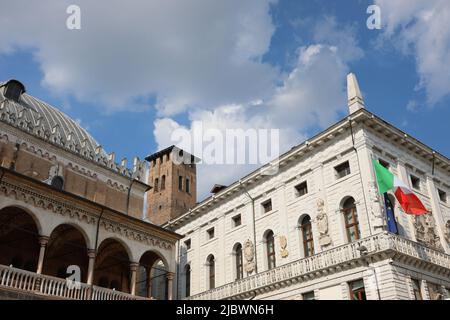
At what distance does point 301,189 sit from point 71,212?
12.0 metres

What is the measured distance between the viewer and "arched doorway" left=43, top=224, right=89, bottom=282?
2119 centimetres

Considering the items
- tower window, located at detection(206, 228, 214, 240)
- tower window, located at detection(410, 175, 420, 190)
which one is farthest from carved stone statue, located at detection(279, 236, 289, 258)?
tower window, located at detection(410, 175, 420, 190)

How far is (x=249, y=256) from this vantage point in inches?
974

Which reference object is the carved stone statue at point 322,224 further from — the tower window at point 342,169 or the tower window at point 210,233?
the tower window at point 210,233

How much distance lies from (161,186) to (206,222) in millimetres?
16252

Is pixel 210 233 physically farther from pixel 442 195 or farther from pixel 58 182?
pixel 442 195

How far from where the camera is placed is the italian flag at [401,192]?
62.7 feet

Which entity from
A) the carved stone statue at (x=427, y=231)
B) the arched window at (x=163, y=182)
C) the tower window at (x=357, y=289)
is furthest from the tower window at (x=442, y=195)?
the arched window at (x=163, y=182)

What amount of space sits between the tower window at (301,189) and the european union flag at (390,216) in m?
4.40

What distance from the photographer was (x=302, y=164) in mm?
23781

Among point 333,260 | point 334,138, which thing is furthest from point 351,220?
point 334,138
